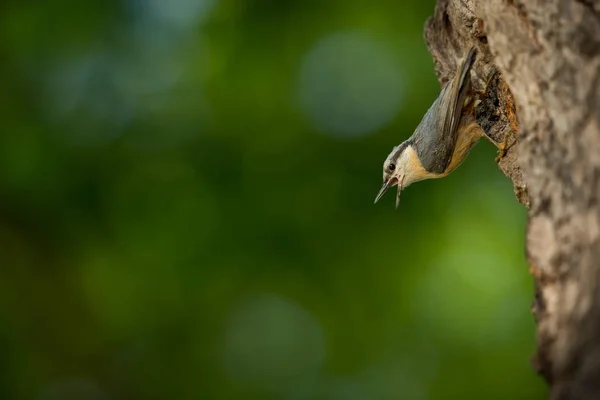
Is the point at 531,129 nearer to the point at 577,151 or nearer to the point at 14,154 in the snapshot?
the point at 577,151

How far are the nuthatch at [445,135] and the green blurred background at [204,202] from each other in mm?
3579

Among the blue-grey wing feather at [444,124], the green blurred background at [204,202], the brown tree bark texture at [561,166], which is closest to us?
the brown tree bark texture at [561,166]

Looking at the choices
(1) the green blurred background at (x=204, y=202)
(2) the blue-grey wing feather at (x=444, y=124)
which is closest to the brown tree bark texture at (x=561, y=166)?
(2) the blue-grey wing feather at (x=444, y=124)

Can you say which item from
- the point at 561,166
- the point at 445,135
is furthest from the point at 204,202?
the point at 561,166

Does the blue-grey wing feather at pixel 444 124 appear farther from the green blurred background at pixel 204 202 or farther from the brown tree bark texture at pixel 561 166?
the green blurred background at pixel 204 202

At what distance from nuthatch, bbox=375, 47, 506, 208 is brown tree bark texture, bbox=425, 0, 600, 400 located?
1.00 metres

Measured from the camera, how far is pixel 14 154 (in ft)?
26.7

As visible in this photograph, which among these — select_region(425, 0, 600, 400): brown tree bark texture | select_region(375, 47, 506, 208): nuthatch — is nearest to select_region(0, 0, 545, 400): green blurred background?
select_region(375, 47, 506, 208): nuthatch

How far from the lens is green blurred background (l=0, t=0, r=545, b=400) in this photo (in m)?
8.11

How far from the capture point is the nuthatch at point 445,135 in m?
3.63

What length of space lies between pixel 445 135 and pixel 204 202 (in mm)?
4640

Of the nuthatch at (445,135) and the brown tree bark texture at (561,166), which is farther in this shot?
the nuthatch at (445,135)

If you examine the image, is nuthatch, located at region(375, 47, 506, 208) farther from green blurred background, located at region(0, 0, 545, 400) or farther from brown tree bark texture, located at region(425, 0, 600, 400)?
green blurred background, located at region(0, 0, 545, 400)

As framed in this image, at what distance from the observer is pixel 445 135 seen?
3943 millimetres
